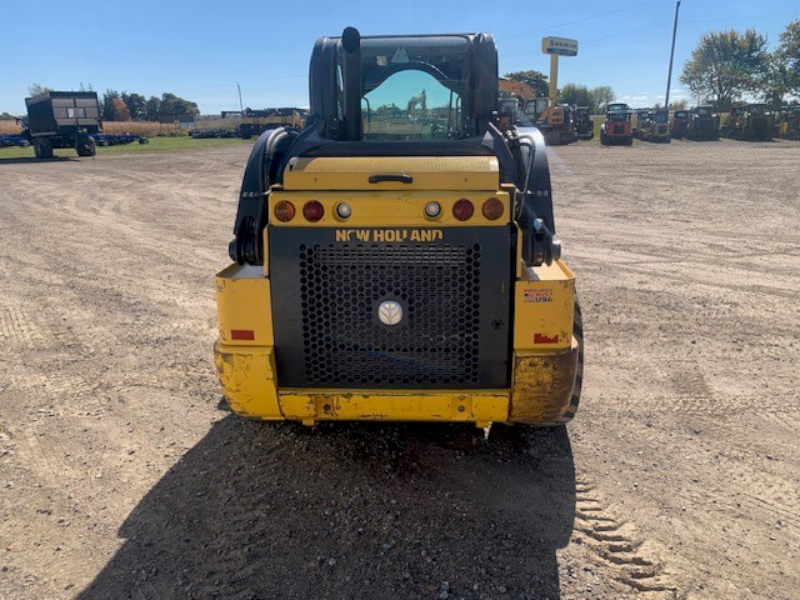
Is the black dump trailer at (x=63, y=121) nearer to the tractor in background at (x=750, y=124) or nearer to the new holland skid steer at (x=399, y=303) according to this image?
the new holland skid steer at (x=399, y=303)

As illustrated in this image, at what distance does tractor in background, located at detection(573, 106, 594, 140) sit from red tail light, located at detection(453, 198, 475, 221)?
3838 centimetres

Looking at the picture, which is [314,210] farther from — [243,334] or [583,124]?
[583,124]

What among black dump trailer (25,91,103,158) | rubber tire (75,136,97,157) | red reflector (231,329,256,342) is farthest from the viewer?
rubber tire (75,136,97,157)

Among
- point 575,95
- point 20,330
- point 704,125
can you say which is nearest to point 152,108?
point 575,95

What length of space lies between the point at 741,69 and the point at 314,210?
71110 millimetres

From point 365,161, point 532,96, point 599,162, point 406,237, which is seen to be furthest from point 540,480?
point 532,96

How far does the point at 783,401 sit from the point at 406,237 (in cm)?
328

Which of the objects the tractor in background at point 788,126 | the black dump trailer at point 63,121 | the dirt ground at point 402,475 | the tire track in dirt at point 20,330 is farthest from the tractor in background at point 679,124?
the tire track in dirt at point 20,330

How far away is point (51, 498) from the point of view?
11.8ft

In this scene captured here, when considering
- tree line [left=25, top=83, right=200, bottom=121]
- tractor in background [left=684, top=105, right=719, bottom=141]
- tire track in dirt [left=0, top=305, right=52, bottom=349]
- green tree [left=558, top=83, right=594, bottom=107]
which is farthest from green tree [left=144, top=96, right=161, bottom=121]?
tire track in dirt [left=0, top=305, right=52, bottom=349]

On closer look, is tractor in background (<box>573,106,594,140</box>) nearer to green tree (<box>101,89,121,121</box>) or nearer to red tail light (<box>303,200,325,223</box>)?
red tail light (<box>303,200,325,223</box>)

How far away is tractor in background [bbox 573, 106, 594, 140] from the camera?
39.0 meters

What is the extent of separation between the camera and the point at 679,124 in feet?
135

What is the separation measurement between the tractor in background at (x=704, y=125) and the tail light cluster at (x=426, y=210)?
41432mm
